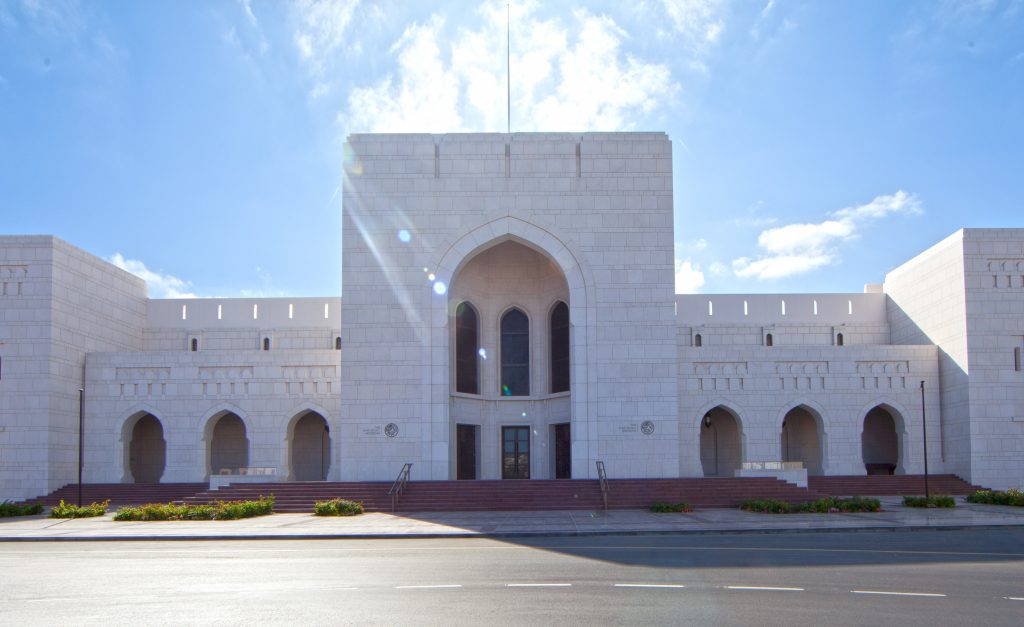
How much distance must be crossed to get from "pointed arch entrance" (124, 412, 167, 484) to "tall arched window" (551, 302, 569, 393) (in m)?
16.3

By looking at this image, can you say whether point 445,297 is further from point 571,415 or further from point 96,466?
point 96,466

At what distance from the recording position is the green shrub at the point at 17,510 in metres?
28.9

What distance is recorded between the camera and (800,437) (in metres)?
39.7

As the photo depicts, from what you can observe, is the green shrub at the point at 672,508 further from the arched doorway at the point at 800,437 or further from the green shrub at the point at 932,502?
the arched doorway at the point at 800,437

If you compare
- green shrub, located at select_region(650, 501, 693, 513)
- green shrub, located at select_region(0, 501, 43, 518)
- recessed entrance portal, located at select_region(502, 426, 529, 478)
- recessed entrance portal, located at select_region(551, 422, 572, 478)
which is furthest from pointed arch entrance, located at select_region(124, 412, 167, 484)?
green shrub, located at select_region(650, 501, 693, 513)

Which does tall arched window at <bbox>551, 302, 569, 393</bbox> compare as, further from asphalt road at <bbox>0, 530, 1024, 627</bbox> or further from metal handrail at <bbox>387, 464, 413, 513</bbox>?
asphalt road at <bbox>0, 530, 1024, 627</bbox>

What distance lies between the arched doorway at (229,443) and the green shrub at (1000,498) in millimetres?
27240

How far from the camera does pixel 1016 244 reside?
35.9 m

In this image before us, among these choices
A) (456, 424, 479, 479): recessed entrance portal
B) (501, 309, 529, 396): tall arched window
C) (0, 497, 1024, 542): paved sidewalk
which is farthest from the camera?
(501, 309, 529, 396): tall arched window

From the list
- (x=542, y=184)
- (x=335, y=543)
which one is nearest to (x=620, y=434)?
(x=542, y=184)

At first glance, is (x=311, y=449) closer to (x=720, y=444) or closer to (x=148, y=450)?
(x=148, y=450)

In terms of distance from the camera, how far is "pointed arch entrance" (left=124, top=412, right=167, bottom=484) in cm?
3888

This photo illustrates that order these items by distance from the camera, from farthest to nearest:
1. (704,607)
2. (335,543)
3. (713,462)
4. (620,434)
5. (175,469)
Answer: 1. (713,462)
2. (175,469)
3. (620,434)
4. (335,543)
5. (704,607)

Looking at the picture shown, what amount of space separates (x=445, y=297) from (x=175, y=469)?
12443mm
